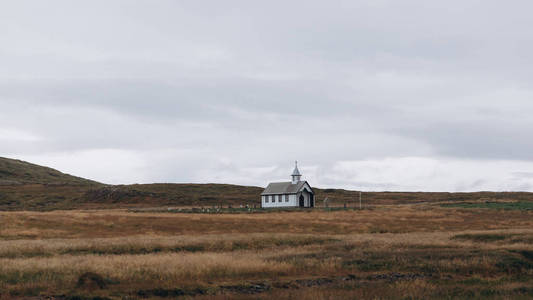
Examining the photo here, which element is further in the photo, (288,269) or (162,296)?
(288,269)

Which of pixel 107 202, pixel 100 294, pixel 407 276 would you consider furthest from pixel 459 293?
pixel 107 202

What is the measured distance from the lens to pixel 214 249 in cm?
3503

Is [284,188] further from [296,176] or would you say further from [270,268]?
[270,268]

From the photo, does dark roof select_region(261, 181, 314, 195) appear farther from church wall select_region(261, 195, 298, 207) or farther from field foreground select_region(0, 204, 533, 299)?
field foreground select_region(0, 204, 533, 299)

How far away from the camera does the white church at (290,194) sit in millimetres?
104188

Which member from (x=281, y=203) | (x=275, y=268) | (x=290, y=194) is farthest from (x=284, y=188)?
(x=275, y=268)

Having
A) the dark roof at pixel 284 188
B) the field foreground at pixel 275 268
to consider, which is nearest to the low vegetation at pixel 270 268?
the field foreground at pixel 275 268

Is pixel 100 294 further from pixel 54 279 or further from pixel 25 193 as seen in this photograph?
pixel 25 193

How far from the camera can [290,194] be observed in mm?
104688

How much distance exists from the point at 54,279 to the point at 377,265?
1447cm

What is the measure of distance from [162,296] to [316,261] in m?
10.0

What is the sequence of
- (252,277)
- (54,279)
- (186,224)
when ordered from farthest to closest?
(186,224), (252,277), (54,279)

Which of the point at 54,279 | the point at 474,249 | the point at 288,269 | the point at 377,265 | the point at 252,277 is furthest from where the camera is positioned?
the point at 474,249

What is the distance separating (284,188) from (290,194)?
2.14 m
